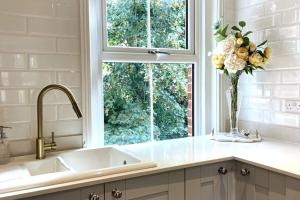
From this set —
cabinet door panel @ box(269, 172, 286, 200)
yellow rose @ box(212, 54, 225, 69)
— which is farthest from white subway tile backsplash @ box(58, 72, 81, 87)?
cabinet door panel @ box(269, 172, 286, 200)

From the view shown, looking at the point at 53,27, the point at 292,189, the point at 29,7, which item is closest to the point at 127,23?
the point at 53,27

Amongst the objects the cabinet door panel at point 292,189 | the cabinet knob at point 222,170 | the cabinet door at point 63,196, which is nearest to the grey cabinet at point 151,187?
the cabinet door at point 63,196

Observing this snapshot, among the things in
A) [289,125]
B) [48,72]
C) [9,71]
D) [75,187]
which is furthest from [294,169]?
[9,71]

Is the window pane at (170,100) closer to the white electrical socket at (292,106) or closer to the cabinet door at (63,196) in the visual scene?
the white electrical socket at (292,106)

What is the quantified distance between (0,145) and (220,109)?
56.2 inches

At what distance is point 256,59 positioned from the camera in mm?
1788

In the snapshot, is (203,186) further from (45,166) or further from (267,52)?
(267,52)

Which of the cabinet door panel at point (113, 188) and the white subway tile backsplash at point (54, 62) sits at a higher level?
the white subway tile backsplash at point (54, 62)

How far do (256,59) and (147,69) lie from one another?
2.27 feet

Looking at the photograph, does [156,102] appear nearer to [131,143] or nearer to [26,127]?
[131,143]

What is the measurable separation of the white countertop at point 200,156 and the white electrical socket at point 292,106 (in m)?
0.20

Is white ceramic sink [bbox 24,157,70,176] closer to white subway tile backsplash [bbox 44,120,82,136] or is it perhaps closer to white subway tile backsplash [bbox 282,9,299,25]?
white subway tile backsplash [bbox 44,120,82,136]

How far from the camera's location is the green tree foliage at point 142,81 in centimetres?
186

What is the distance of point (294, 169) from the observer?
1235 mm
